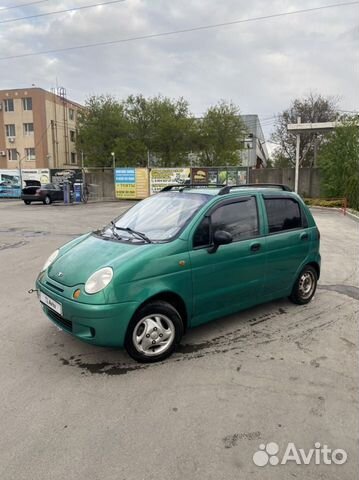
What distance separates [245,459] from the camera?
90.4 inches

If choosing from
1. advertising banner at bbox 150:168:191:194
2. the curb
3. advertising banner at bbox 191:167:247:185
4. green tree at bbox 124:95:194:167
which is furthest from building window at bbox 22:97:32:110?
the curb

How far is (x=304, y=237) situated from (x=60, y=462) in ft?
12.3

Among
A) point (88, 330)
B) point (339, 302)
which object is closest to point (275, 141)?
point (339, 302)

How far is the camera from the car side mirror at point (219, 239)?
3.61 m

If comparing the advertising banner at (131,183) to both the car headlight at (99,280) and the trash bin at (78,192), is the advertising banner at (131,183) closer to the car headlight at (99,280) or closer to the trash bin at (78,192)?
the trash bin at (78,192)

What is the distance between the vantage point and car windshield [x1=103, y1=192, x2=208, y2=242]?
150 inches

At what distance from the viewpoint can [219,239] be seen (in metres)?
3.61

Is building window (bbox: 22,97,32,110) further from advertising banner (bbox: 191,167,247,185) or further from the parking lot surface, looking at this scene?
the parking lot surface

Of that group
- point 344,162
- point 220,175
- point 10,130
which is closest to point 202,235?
point 344,162

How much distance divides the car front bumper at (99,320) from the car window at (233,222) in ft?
3.31

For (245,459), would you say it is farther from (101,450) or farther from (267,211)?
(267,211)

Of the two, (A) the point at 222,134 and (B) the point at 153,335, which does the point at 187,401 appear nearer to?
(B) the point at 153,335

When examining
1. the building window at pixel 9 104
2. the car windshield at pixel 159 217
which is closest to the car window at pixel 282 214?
the car windshield at pixel 159 217

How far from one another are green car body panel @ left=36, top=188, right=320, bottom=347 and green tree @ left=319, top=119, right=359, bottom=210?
15.9m
